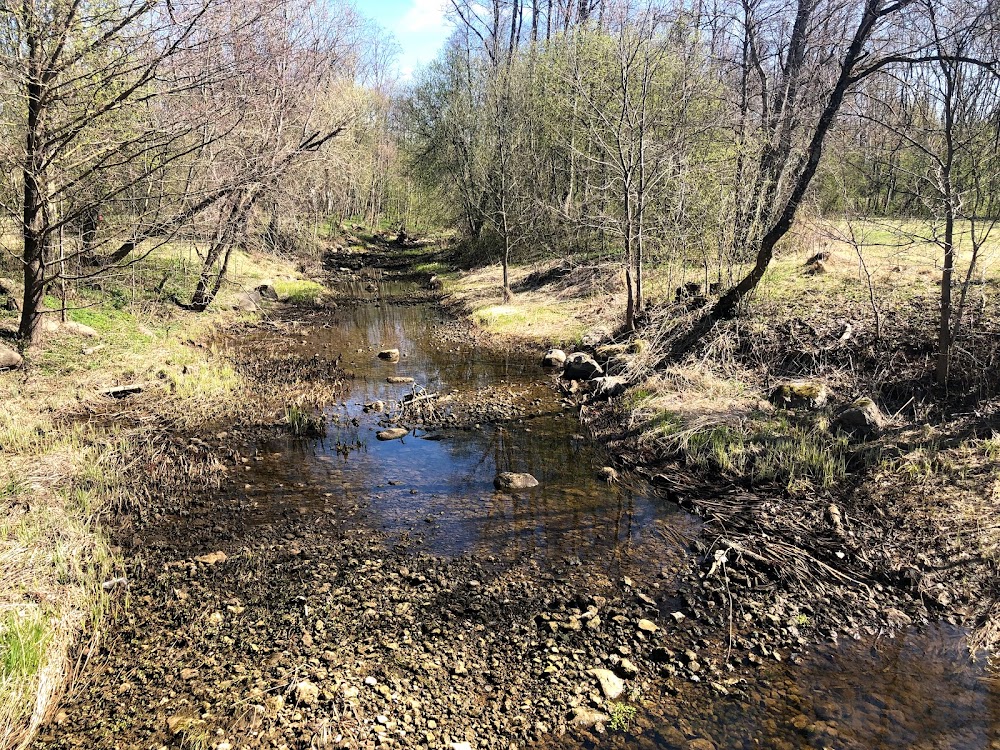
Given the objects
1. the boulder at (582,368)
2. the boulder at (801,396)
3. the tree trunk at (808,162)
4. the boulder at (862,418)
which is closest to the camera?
the boulder at (862,418)

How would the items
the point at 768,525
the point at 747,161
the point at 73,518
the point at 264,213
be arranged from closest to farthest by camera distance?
the point at 73,518
the point at 768,525
the point at 747,161
the point at 264,213

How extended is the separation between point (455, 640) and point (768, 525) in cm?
367

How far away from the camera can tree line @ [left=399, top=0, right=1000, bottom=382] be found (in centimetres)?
776

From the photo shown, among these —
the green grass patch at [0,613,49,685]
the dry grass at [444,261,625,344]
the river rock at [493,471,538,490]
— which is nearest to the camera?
the green grass patch at [0,613,49,685]

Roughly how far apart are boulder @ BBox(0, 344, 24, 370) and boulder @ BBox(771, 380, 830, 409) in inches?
483

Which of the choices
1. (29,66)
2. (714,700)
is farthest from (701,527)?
(29,66)

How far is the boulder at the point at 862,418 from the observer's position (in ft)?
25.1

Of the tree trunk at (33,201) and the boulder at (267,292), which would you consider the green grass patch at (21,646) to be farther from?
the boulder at (267,292)

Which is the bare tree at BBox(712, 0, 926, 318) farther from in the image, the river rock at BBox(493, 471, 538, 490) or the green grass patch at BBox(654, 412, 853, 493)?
the river rock at BBox(493, 471, 538, 490)

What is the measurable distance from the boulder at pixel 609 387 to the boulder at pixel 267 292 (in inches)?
550

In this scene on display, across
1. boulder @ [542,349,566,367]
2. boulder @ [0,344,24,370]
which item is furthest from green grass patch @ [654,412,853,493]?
boulder @ [0,344,24,370]

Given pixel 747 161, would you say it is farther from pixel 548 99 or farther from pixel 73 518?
pixel 73 518

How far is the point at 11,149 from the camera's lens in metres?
8.66

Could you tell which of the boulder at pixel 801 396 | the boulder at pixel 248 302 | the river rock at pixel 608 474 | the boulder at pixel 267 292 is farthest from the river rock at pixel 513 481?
the boulder at pixel 267 292
